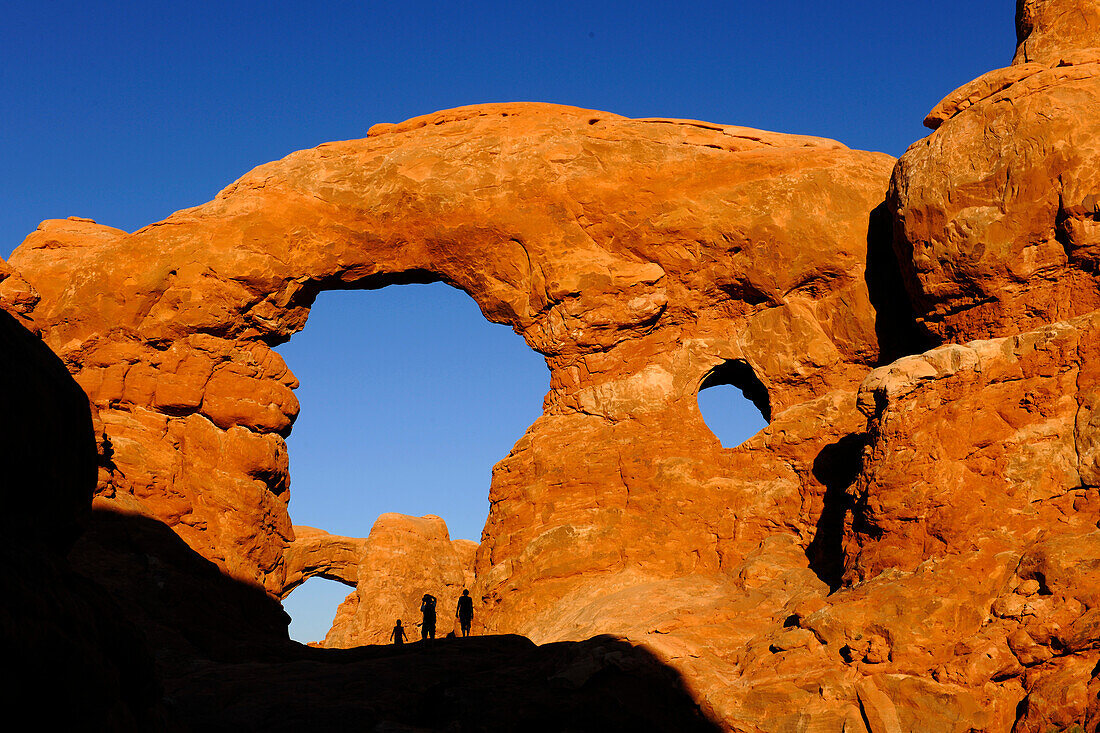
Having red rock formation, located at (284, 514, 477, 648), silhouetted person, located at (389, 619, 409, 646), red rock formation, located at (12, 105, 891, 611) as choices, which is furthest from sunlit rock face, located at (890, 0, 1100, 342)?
red rock formation, located at (284, 514, 477, 648)

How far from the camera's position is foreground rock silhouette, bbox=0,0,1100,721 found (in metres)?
14.6

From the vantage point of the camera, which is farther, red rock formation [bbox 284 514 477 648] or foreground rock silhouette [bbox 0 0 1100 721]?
red rock formation [bbox 284 514 477 648]

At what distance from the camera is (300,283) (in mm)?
24781

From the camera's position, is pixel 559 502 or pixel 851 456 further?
pixel 559 502

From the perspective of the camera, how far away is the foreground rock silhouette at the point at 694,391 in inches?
576

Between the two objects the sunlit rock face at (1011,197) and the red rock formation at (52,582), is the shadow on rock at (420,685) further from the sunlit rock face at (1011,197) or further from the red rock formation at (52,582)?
the sunlit rock face at (1011,197)

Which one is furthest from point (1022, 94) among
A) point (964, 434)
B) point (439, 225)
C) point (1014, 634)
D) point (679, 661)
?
point (439, 225)

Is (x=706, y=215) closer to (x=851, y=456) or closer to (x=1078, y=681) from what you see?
(x=851, y=456)

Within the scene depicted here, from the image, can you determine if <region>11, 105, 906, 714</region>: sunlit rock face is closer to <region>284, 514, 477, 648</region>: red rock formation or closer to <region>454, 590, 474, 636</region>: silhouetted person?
<region>454, 590, 474, 636</region>: silhouetted person

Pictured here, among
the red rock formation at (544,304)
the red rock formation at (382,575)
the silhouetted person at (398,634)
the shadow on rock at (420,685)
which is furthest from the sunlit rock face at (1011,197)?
the red rock formation at (382,575)

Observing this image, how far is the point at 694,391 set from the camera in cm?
2250

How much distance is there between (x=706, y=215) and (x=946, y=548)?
9961mm

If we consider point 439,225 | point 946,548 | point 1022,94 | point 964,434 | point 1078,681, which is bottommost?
point 1078,681

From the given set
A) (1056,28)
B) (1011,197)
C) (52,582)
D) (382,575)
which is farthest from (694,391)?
(52,582)
